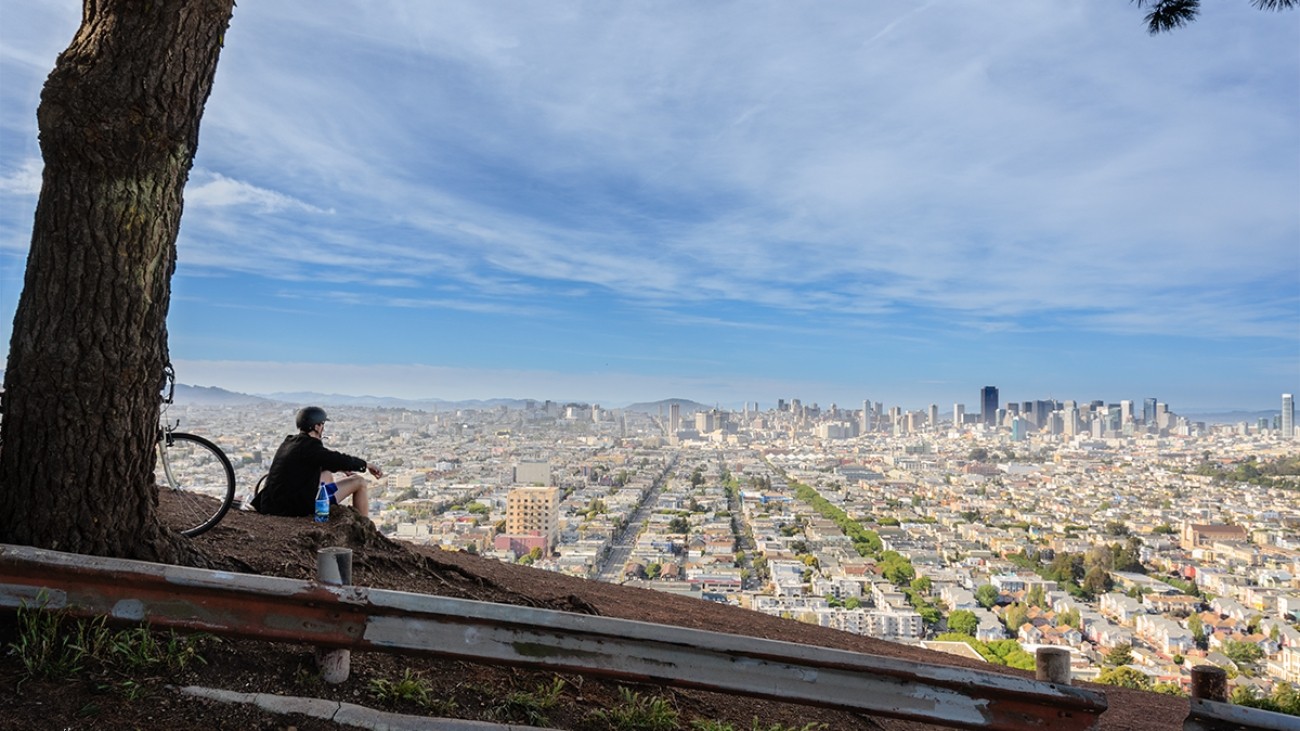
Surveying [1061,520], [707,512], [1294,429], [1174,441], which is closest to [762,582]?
[707,512]

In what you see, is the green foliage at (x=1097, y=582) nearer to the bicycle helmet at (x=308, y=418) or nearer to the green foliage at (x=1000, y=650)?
the green foliage at (x=1000, y=650)

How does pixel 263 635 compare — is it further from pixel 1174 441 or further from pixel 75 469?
pixel 1174 441

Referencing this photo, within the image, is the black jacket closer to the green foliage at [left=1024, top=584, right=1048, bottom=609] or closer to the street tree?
the street tree

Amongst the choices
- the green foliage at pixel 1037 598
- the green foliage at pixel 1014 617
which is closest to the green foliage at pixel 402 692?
the green foliage at pixel 1014 617

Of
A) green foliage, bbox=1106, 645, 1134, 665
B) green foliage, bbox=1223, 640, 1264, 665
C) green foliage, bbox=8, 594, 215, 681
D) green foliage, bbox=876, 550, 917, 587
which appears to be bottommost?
green foliage, bbox=1223, 640, 1264, 665

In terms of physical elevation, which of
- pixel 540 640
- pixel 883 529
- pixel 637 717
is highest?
pixel 540 640

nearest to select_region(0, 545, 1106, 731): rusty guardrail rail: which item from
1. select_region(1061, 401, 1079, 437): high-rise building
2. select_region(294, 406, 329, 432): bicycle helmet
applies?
select_region(294, 406, 329, 432): bicycle helmet

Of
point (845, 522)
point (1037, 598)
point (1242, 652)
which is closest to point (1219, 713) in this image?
point (1242, 652)

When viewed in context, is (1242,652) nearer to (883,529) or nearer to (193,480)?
(883,529)
